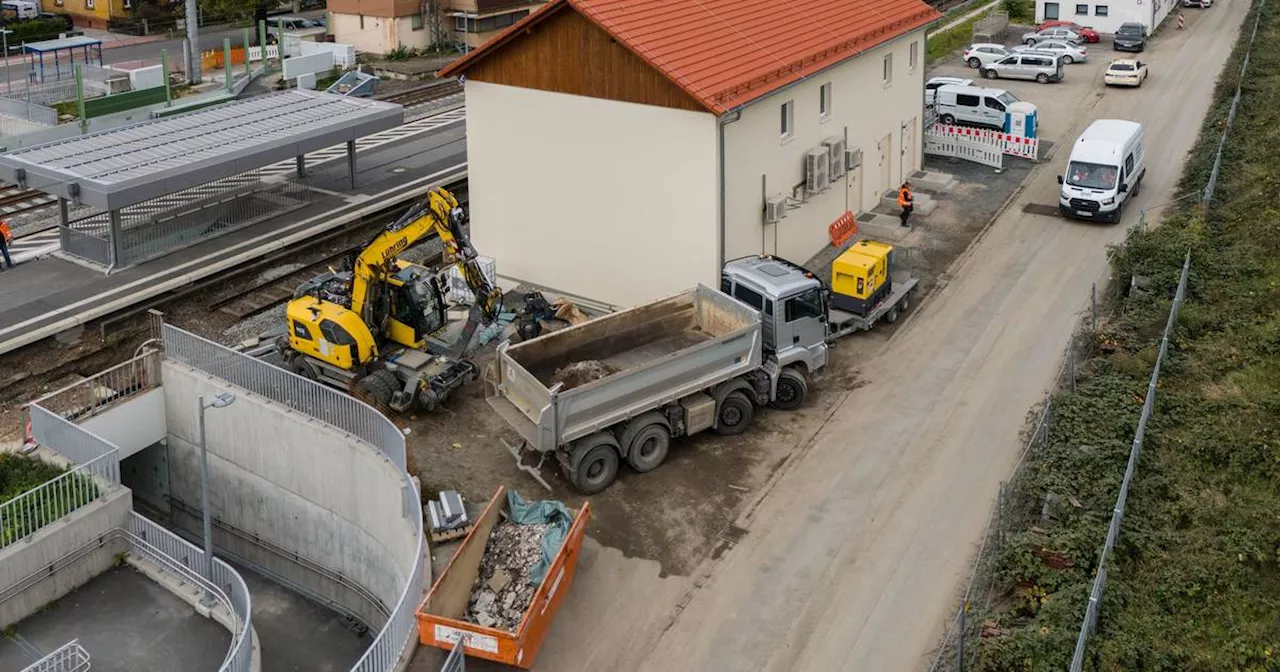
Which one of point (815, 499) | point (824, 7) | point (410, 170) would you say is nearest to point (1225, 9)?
point (824, 7)

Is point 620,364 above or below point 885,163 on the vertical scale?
below

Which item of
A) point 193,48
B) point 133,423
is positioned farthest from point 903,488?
point 193,48

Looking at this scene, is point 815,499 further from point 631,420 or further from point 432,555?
point 432,555

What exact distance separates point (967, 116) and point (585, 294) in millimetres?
20736

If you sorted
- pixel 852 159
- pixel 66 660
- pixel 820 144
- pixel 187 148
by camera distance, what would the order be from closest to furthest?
pixel 66 660
pixel 820 144
pixel 187 148
pixel 852 159

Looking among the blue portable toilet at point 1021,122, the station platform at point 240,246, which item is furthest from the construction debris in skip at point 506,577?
the blue portable toilet at point 1021,122

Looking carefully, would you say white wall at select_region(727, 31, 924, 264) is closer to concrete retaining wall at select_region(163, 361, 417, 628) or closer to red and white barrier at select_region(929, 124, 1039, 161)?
red and white barrier at select_region(929, 124, 1039, 161)

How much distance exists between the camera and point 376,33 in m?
62.3

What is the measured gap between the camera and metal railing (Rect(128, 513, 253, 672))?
19812 mm

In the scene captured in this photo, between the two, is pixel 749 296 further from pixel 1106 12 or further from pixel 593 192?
pixel 1106 12

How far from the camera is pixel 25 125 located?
149ft

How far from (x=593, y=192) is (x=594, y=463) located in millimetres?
8570

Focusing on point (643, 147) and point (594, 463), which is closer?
point (594, 463)

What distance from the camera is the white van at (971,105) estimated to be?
43.2 metres
